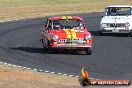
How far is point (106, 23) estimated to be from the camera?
30.3 metres

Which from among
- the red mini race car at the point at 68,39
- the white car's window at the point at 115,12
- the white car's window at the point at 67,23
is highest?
the white car's window at the point at 67,23

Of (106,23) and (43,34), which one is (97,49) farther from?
(106,23)

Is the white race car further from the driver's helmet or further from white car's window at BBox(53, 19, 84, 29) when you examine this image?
the driver's helmet

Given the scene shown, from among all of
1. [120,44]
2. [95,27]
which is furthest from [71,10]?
[120,44]

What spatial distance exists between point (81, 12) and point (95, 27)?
13.7m

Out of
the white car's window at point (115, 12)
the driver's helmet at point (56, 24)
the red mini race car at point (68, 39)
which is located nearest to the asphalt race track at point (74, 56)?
the red mini race car at point (68, 39)

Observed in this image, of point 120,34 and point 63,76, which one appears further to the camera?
point 120,34

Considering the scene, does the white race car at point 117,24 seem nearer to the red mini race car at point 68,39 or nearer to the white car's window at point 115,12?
the white car's window at point 115,12

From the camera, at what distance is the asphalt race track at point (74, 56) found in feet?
62.6

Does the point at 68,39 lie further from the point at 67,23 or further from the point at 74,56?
the point at 67,23

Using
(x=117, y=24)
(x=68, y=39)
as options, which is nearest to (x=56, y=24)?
(x=68, y=39)

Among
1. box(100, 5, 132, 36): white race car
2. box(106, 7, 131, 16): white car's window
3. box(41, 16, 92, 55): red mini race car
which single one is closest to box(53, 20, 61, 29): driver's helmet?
box(41, 16, 92, 55): red mini race car

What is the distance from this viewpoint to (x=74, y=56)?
74.0 ft

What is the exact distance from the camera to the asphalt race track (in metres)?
19.1
